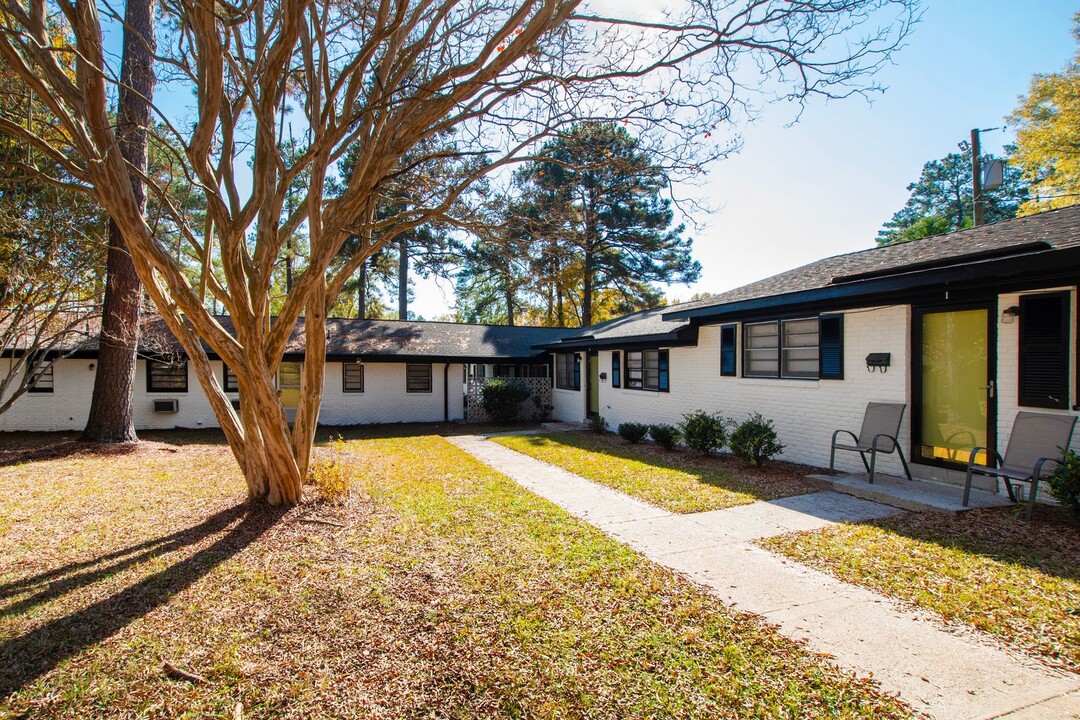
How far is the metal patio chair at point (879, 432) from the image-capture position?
6789 mm

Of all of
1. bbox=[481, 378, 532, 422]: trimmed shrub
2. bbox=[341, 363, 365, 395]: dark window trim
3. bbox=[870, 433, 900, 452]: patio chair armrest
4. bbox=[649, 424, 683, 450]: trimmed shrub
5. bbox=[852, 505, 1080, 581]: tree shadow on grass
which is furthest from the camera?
bbox=[481, 378, 532, 422]: trimmed shrub

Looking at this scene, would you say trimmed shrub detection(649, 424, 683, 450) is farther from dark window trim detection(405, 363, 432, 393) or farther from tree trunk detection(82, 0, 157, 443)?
tree trunk detection(82, 0, 157, 443)

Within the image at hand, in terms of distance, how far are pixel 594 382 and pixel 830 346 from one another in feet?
25.4

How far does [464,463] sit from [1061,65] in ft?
73.4

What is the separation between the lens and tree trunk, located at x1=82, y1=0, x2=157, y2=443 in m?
9.62

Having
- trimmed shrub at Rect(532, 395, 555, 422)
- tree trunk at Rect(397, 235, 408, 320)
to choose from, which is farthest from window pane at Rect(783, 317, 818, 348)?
tree trunk at Rect(397, 235, 408, 320)

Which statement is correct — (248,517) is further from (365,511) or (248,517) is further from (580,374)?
(580,374)

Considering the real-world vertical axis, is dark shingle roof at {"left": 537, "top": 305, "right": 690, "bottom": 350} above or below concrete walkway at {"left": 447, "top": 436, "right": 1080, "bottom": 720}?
above

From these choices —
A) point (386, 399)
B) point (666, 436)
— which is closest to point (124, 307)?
point (386, 399)

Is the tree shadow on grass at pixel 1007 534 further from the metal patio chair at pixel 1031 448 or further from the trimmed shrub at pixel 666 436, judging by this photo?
the trimmed shrub at pixel 666 436

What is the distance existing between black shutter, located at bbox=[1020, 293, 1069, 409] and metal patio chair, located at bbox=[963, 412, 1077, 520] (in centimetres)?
21

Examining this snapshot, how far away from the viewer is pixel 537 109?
660 cm

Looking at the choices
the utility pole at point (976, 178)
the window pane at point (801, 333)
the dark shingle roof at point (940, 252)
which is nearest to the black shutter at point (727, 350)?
the dark shingle roof at point (940, 252)

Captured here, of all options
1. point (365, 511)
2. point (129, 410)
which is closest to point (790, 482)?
point (365, 511)
